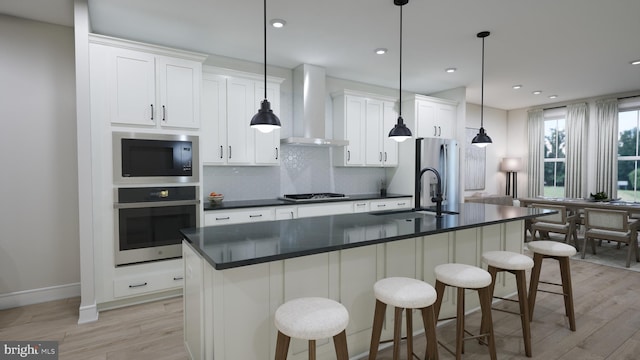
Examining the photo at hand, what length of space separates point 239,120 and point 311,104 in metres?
1.04

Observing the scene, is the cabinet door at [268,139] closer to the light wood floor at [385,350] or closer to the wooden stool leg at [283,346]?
the light wood floor at [385,350]

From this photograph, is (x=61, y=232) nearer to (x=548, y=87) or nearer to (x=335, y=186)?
(x=335, y=186)

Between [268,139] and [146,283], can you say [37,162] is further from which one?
[268,139]

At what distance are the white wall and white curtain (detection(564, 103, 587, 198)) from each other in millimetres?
8255

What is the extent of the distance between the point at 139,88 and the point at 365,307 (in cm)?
290

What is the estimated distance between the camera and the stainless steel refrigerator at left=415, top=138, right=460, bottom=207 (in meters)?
5.32

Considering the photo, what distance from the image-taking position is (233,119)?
158 inches

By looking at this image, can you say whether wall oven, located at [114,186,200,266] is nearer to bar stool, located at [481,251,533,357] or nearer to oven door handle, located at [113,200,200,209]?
oven door handle, located at [113,200,200,209]

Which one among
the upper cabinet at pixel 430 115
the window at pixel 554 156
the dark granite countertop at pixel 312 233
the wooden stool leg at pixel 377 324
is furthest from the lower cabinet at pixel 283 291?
the window at pixel 554 156

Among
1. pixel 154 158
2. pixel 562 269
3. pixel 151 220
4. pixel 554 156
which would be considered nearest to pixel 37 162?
pixel 154 158

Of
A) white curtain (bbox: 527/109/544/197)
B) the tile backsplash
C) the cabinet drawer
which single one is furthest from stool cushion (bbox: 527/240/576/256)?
white curtain (bbox: 527/109/544/197)

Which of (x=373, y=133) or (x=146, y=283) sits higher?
(x=373, y=133)

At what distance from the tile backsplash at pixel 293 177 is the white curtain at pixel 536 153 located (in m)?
4.00

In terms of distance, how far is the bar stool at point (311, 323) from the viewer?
1.48 meters
